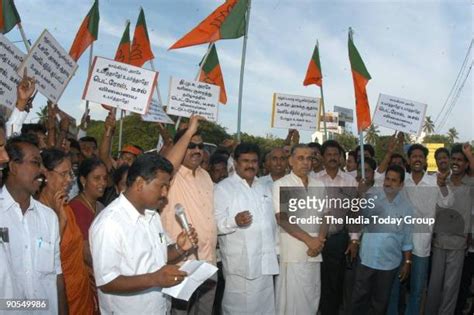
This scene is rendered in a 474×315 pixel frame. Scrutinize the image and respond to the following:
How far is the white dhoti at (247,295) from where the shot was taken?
4.33m

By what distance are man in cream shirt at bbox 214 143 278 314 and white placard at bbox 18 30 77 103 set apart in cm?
219

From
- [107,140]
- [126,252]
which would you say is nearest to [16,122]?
[107,140]

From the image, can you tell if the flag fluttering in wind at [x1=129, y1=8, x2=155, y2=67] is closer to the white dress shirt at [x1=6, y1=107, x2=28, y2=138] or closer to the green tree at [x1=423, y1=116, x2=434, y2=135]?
the white dress shirt at [x1=6, y1=107, x2=28, y2=138]

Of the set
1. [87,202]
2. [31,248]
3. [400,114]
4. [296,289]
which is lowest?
[296,289]

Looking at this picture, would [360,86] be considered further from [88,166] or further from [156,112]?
[88,166]

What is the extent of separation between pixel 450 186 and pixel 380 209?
957 mm

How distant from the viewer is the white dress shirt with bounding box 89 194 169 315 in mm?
2598

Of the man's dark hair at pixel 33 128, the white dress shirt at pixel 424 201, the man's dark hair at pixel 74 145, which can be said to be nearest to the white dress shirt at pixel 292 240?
the white dress shirt at pixel 424 201

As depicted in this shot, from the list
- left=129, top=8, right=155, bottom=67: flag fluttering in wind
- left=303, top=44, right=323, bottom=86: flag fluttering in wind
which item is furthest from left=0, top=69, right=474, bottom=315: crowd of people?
left=129, top=8, right=155, bottom=67: flag fluttering in wind

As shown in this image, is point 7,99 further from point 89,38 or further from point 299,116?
point 299,116

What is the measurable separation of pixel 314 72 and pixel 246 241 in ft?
15.3

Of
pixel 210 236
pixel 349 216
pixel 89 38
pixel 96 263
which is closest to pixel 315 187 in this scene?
pixel 349 216

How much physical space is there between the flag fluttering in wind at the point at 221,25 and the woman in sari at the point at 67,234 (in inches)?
130

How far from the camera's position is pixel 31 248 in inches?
107
